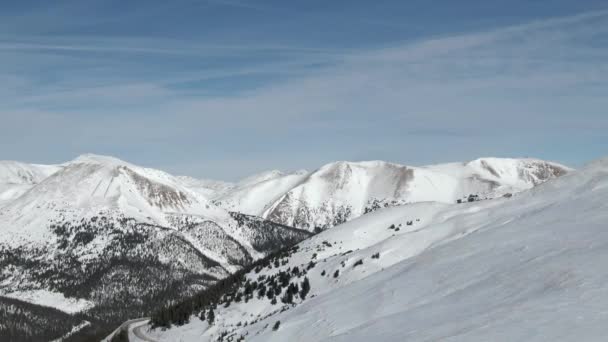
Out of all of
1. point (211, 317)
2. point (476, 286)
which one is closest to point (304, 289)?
point (211, 317)

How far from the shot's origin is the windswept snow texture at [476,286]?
27.7 meters

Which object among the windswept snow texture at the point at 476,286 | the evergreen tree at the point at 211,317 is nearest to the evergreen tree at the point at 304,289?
the windswept snow texture at the point at 476,286

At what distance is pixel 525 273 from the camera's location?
40.0 meters

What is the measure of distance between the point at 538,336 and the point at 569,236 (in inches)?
1102

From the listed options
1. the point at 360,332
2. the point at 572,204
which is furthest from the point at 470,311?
the point at 572,204

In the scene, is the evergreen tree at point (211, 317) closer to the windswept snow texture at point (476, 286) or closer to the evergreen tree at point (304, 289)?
the windswept snow texture at point (476, 286)

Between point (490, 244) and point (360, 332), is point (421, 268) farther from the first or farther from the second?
point (360, 332)

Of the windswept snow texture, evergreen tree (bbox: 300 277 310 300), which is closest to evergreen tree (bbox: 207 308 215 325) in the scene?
the windswept snow texture

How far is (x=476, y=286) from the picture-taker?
4206 centimetres

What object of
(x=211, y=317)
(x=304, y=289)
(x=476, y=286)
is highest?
(x=476, y=286)

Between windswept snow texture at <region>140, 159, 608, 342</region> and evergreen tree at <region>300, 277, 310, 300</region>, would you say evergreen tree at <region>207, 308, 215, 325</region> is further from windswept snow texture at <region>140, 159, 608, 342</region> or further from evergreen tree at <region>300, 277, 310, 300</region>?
evergreen tree at <region>300, 277, 310, 300</region>

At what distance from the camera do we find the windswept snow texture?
1090 inches

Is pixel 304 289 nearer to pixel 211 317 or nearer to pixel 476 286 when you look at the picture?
pixel 211 317

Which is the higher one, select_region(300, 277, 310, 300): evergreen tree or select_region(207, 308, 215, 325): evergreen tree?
select_region(300, 277, 310, 300): evergreen tree
